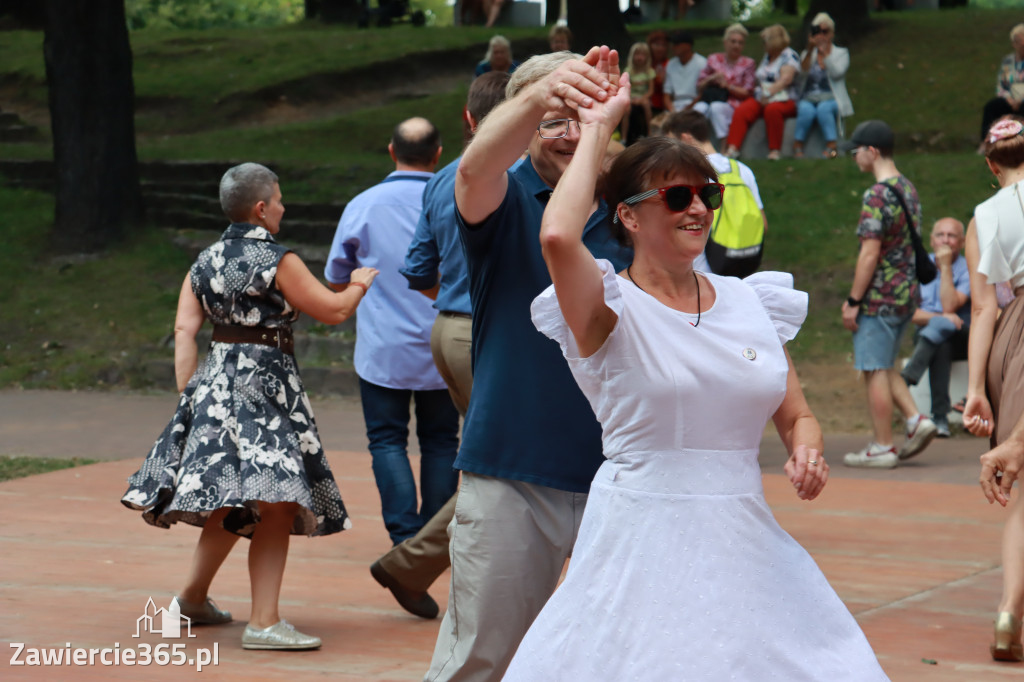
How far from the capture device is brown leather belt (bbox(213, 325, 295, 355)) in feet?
17.4

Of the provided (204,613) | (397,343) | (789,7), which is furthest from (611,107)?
(789,7)

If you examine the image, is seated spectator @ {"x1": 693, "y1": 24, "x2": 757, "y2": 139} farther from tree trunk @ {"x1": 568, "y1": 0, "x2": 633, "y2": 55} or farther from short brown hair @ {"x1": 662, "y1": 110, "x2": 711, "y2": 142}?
short brown hair @ {"x1": 662, "y1": 110, "x2": 711, "y2": 142}

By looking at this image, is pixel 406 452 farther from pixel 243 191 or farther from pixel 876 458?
pixel 876 458

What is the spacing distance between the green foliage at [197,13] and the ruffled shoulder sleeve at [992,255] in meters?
36.9

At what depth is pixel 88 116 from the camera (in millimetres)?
16531

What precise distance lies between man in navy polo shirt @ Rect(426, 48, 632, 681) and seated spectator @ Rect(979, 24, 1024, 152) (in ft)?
40.0

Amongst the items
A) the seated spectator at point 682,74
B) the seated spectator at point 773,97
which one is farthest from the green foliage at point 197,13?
the seated spectator at point 773,97

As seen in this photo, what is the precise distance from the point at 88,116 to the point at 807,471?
49.6ft

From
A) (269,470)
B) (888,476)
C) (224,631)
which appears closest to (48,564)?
(224,631)

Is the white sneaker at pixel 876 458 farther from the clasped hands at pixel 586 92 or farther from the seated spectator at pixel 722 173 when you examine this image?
the clasped hands at pixel 586 92

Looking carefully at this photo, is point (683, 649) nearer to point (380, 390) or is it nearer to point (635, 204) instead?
point (635, 204)

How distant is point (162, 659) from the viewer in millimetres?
5047

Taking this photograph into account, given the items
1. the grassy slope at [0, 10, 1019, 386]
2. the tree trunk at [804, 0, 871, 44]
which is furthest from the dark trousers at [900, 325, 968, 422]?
Answer: the tree trunk at [804, 0, 871, 44]

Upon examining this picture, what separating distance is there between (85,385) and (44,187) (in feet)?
22.4
